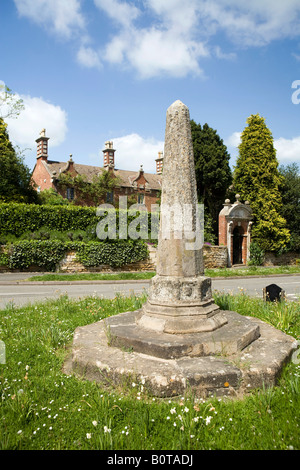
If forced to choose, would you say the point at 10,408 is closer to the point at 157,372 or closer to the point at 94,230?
the point at 157,372

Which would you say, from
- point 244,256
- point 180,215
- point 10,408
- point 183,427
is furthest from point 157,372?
point 244,256

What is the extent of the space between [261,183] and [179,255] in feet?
76.3

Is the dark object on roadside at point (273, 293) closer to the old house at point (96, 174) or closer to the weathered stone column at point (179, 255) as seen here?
the weathered stone column at point (179, 255)

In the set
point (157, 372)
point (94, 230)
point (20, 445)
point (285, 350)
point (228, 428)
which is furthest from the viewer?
point (94, 230)

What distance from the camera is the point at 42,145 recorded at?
3853 centimetres

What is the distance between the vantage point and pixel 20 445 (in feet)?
8.59

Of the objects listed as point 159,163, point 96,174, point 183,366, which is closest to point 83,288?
point 183,366

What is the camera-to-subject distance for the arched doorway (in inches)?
954

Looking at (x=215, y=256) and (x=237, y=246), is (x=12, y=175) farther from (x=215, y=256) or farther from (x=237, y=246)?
(x=237, y=246)

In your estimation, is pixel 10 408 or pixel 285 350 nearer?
pixel 10 408

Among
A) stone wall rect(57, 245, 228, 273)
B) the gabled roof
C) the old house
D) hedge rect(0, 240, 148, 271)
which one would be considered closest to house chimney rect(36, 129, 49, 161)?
the old house

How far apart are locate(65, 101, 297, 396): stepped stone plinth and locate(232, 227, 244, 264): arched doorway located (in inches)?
758

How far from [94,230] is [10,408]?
54.3ft

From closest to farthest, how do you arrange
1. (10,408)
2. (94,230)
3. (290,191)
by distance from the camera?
(10,408)
(94,230)
(290,191)
